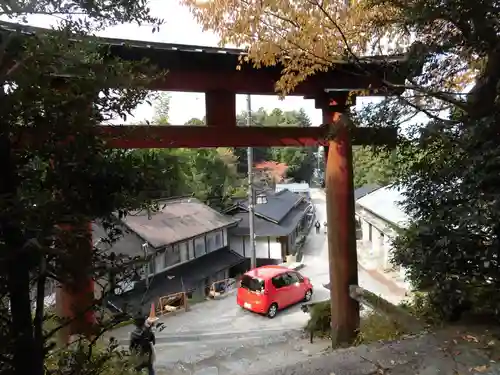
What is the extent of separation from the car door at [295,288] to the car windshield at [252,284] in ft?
3.25

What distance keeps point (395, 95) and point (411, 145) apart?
0.46m

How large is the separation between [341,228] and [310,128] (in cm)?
115

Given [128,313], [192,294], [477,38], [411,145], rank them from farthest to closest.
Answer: [192,294] < [411,145] < [477,38] < [128,313]

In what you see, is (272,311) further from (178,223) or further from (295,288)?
(178,223)

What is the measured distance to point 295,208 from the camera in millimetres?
20531

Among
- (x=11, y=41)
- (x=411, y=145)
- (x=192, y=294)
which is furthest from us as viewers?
(x=192, y=294)

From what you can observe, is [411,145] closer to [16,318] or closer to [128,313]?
[128,313]

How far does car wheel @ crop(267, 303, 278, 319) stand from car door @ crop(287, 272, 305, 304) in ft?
2.09

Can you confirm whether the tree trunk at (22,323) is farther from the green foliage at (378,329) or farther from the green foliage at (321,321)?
the green foliage at (321,321)

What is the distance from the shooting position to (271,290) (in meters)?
9.54

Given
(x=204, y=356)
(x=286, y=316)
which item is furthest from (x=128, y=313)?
(x=286, y=316)

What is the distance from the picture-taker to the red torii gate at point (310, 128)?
126 inches

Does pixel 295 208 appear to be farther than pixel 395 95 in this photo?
Yes

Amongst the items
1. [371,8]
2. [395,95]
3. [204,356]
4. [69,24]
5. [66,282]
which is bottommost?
[204,356]
